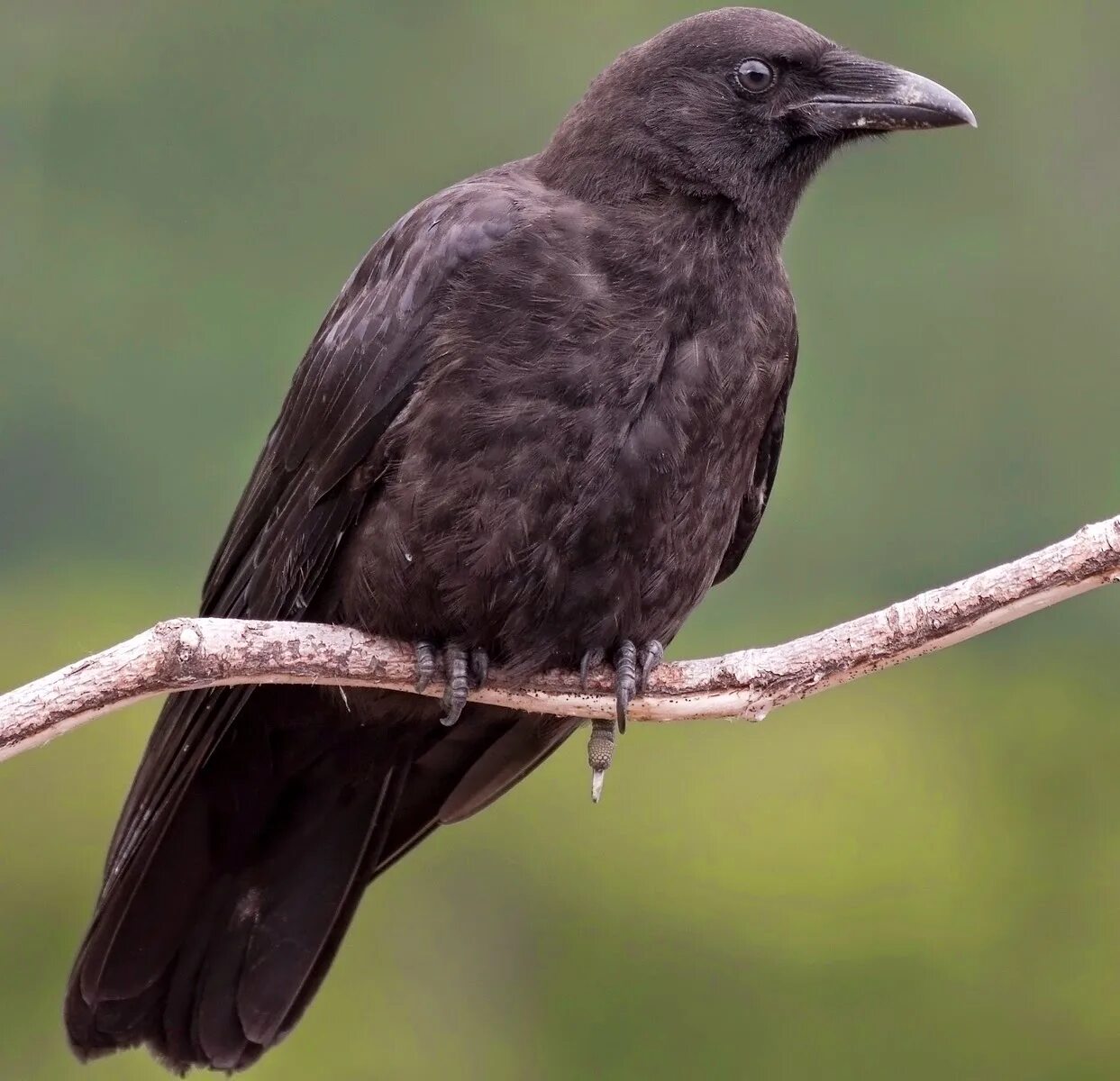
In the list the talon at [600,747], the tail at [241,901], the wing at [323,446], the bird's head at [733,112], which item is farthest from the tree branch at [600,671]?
the bird's head at [733,112]

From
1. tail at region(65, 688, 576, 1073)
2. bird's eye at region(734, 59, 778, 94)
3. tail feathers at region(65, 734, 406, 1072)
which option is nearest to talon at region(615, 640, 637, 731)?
tail at region(65, 688, 576, 1073)

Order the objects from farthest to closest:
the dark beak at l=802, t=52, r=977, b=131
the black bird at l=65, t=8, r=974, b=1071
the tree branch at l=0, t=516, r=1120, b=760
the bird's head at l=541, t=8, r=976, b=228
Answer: the dark beak at l=802, t=52, r=977, b=131
the bird's head at l=541, t=8, r=976, b=228
the black bird at l=65, t=8, r=974, b=1071
the tree branch at l=0, t=516, r=1120, b=760

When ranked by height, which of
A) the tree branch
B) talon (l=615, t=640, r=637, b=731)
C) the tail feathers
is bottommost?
the tail feathers

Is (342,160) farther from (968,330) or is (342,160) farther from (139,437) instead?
(968,330)

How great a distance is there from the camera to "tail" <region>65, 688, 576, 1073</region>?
134 inches

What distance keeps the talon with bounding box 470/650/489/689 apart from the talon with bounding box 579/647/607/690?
172mm

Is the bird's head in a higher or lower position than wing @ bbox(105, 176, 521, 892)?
higher

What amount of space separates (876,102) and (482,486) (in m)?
1.11

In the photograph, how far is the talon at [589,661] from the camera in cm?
307

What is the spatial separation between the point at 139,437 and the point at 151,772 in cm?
207

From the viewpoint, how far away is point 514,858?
500cm

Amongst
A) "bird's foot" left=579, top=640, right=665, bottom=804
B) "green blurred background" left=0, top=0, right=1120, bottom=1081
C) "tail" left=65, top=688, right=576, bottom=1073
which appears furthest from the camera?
"green blurred background" left=0, top=0, right=1120, bottom=1081

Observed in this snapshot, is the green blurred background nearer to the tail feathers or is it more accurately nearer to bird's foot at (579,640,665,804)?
the tail feathers

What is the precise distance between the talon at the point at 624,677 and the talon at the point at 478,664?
0.24 meters
